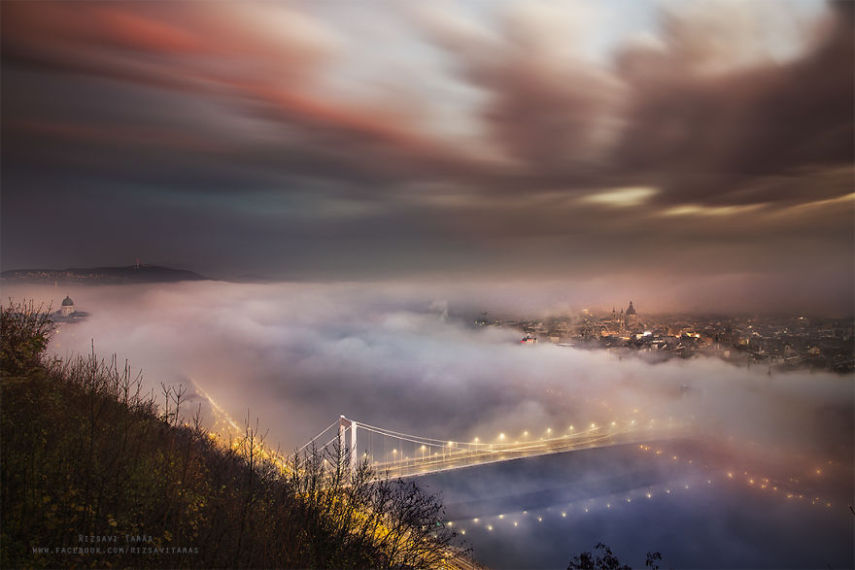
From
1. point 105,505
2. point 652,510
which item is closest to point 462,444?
point 652,510

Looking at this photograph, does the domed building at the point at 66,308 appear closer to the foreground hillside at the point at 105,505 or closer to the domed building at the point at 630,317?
the foreground hillside at the point at 105,505

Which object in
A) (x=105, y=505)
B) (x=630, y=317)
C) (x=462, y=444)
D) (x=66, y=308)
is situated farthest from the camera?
(x=630, y=317)

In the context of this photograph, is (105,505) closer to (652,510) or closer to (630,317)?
(652,510)

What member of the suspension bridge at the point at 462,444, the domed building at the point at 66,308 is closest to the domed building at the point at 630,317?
the suspension bridge at the point at 462,444

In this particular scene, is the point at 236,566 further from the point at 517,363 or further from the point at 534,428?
the point at 517,363

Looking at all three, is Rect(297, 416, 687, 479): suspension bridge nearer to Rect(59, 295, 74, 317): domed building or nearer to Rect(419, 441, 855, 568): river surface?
Rect(419, 441, 855, 568): river surface

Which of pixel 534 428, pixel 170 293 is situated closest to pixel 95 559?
pixel 534 428
